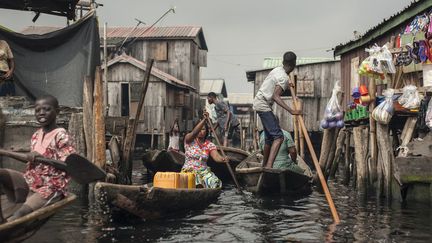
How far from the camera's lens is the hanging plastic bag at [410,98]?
8844mm

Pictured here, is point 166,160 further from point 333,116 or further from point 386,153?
point 386,153

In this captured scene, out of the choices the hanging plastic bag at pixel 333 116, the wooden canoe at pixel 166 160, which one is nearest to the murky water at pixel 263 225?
the hanging plastic bag at pixel 333 116

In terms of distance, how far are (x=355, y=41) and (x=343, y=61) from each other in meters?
2.26

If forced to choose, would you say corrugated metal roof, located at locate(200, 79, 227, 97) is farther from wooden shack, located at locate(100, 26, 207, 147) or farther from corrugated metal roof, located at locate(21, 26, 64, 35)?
corrugated metal roof, located at locate(21, 26, 64, 35)

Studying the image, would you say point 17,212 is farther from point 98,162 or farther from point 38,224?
point 98,162

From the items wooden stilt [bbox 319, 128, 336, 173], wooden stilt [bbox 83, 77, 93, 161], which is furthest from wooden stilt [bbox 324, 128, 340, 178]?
wooden stilt [bbox 83, 77, 93, 161]

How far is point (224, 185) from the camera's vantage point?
13609 millimetres

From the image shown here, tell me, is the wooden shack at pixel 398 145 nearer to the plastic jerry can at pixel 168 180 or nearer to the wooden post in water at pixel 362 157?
the wooden post in water at pixel 362 157

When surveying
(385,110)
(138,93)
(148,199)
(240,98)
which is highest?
(240,98)

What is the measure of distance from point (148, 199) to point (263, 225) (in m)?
1.85

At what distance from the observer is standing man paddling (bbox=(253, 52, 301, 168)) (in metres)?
8.55


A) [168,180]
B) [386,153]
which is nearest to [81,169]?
[168,180]

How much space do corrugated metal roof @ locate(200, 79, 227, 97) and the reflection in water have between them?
3211 centimetres

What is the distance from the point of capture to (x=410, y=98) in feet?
29.2
